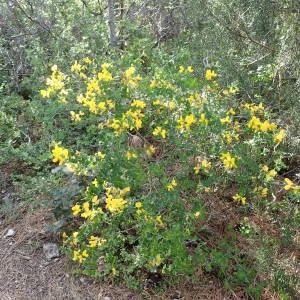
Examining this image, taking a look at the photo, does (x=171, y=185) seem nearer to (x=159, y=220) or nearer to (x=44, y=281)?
(x=159, y=220)

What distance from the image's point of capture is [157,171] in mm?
2385

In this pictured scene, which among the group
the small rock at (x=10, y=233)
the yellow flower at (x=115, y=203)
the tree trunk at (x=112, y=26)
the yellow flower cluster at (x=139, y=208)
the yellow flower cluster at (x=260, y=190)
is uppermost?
the tree trunk at (x=112, y=26)

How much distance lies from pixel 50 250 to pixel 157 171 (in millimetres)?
1283

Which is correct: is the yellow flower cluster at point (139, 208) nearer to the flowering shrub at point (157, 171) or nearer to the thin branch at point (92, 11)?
the flowering shrub at point (157, 171)

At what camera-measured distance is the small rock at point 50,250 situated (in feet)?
10.2

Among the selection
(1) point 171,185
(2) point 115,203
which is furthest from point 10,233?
(1) point 171,185

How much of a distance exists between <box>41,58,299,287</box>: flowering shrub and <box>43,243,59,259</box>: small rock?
0.34 feet

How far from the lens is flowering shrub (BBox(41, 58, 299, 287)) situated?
2.46 m

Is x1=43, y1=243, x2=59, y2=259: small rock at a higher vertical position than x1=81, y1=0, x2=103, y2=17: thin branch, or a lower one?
lower

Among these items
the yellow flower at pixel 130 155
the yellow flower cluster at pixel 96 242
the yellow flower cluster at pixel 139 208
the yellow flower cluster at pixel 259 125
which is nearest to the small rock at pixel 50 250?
the yellow flower cluster at pixel 96 242

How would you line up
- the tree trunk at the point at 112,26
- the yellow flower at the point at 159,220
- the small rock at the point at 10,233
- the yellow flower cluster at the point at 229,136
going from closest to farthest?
1. the yellow flower at the point at 159,220
2. the yellow flower cluster at the point at 229,136
3. the small rock at the point at 10,233
4. the tree trunk at the point at 112,26

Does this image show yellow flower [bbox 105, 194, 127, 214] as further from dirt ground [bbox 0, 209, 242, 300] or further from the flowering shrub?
dirt ground [bbox 0, 209, 242, 300]

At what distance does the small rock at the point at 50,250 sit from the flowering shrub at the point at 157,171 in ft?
0.34

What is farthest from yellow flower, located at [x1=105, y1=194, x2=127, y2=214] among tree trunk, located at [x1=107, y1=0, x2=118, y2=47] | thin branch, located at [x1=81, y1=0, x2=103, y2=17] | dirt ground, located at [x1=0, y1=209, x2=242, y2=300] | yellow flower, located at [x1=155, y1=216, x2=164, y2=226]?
thin branch, located at [x1=81, y1=0, x2=103, y2=17]
